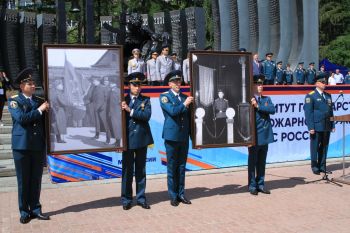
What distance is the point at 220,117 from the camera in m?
7.65

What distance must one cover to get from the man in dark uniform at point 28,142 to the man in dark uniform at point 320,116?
558 cm

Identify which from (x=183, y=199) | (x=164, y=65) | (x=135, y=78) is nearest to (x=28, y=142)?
(x=135, y=78)

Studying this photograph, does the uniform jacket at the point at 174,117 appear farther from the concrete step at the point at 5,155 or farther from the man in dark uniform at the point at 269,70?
the man in dark uniform at the point at 269,70

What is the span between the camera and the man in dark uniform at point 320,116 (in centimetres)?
948

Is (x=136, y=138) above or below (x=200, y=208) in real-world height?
above

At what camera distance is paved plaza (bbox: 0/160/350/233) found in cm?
586

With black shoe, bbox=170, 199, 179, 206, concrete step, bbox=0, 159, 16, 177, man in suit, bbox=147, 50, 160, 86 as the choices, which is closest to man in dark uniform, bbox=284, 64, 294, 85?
man in suit, bbox=147, 50, 160, 86

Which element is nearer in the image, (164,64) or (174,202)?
(174,202)

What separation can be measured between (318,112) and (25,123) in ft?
19.5

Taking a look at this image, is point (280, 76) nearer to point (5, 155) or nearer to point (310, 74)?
point (310, 74)

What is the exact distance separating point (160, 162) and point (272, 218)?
384 cm

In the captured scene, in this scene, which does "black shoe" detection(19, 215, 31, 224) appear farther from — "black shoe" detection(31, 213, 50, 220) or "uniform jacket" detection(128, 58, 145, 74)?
"uniform jacket" detection(128, 58, 145, 74)

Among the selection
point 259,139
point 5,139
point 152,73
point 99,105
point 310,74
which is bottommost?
point 5,139

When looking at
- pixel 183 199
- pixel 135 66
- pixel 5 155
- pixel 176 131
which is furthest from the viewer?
pixel 135 66
